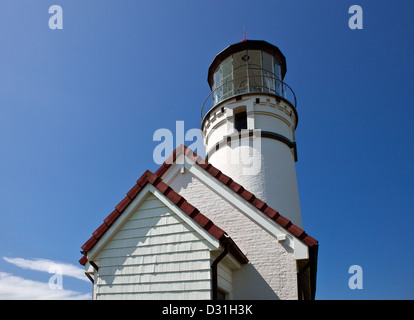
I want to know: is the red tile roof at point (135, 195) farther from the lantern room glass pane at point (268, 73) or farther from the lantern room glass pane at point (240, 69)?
the lantern room glass pane at point (268, 73)

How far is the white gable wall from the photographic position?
7.11m

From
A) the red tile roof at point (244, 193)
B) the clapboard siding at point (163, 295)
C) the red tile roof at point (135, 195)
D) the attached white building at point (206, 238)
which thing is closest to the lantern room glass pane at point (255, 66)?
the attached white building at point (206, 238)

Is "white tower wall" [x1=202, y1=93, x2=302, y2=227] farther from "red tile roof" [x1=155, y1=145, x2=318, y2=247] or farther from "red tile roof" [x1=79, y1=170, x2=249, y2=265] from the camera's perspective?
"red tile roof" [x1=79, y1=170, x2=249, y2=265]

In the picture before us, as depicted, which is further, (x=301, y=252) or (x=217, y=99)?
(x=217, y=99)

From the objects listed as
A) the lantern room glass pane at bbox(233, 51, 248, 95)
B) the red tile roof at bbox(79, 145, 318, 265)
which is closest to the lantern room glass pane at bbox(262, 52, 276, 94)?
the lantern room glass pane at bbox(233, 51, 248, 95)

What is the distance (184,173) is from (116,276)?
3.53 m

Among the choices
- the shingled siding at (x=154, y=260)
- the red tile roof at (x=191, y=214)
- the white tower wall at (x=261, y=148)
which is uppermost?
the white tower wall at (x=261, y=148)

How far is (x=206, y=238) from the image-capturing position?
5.96 meters

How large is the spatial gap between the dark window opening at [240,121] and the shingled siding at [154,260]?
6459mm

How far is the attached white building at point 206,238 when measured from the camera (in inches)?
236
